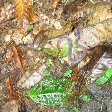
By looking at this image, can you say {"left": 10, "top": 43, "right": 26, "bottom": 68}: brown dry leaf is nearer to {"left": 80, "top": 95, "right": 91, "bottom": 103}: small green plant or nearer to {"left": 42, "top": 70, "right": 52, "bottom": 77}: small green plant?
{"left": 42, "top": 70, "right": 52, "bottom": 77}: small green plant

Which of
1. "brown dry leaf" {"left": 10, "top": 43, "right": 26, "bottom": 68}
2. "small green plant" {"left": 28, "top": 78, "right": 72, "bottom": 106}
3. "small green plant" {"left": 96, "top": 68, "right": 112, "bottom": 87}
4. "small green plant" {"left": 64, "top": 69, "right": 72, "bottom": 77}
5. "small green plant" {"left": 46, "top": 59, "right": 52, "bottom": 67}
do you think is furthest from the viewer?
"brown dry leaf" {"left": 10, "top": 43, "right": 26, "bottom": 68}

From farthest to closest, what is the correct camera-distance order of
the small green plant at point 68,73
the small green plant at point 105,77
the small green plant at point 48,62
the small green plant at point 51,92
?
the small green plant at point 48,62 < the small green plant at point 68,73 < the small green plant at point 51,92 < the small green plant at point 105,77

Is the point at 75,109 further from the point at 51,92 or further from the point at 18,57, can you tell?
the point at 18,57

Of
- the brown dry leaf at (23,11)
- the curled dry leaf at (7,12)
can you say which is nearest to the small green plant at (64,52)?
the brown dry leaf at (23,11)

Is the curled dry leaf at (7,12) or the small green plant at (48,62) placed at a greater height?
the curled dry leaf at (7,12)

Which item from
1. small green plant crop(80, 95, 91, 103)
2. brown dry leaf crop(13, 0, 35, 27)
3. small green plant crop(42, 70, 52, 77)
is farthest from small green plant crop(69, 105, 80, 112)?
brown dry leaf crop(13, 0, 35, 27)

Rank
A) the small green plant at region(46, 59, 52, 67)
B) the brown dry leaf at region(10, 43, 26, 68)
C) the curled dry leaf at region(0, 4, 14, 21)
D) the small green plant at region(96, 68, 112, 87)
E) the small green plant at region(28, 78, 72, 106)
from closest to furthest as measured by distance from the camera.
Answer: the small green plant at region(96, 68, 112, 87) < the small green plant at region(28, 78, 72, 106) < the small green plant at region(46, 59, 52, 67) < the brown dry leaf at region(10, 43, 26, 68) < the curled dry leaf at region(0, 4, 14, 21)

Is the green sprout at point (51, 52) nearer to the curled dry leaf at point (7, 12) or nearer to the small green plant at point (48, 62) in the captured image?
the small green plant at point (48, 62)
